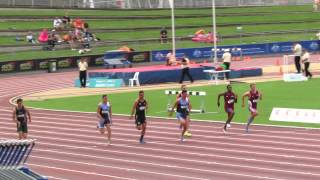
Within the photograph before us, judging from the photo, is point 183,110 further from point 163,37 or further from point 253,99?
point 163,37

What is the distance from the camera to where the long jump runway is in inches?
704

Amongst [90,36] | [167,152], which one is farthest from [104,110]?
[90,36]

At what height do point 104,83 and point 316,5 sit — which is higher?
point 316,5

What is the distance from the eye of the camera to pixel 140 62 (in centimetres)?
5206

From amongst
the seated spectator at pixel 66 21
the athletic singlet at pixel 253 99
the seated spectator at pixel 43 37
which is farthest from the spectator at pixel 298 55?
the seated spectator at pixel 66 21

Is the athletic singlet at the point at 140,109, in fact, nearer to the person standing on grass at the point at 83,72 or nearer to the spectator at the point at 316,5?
the person standing on grass at the point at 83,72

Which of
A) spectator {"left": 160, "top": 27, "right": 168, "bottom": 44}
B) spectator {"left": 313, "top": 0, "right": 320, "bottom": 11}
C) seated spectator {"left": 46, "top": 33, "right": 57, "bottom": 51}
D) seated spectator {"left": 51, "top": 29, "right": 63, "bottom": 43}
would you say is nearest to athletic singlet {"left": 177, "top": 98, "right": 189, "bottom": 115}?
seated spectator {"left": 46, "top": 33, "right": 57, "bottom": 51}

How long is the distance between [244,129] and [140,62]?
92.5 ft

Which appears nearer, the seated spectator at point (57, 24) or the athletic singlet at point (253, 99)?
the athletic singlet at point (253, 99)

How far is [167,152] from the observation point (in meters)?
20.7

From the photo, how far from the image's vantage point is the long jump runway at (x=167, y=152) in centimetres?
1789

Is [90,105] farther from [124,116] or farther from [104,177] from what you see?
[104,177]

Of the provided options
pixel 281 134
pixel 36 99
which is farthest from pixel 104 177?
pixel 36 99

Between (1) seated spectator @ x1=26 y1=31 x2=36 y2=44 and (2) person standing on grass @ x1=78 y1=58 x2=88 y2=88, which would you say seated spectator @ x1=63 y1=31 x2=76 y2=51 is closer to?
(1) seated spectator @ x1=26 y1=31 x2=36 y2=44
